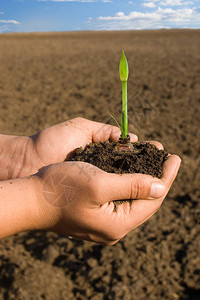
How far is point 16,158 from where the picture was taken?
1727 mm

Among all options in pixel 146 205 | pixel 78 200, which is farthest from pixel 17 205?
pixel 146 205

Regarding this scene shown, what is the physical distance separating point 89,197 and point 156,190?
0.92ft

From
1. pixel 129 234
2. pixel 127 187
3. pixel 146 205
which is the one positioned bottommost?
pixel 129 234

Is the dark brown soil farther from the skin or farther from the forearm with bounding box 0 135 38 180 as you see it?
the forearm with bounding box 0 135 38 180

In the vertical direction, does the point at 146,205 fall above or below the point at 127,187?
below

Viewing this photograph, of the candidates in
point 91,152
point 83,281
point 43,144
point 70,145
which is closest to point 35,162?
point 43,144

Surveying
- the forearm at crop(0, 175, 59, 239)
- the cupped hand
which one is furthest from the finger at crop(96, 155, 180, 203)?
the cupped hand

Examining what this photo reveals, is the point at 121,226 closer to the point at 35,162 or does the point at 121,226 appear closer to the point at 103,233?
the point at 103,233

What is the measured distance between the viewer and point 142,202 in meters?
1.20

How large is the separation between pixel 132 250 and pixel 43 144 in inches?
41.3

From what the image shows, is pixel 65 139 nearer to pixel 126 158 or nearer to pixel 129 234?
pixel 126 158

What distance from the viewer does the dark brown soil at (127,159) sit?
122 centimetres

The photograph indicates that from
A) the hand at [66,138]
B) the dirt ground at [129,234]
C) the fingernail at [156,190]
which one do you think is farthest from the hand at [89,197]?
the dirt ground at [129,234]

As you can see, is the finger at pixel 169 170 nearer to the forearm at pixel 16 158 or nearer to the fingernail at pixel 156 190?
the fingernail at pixel 156 190
